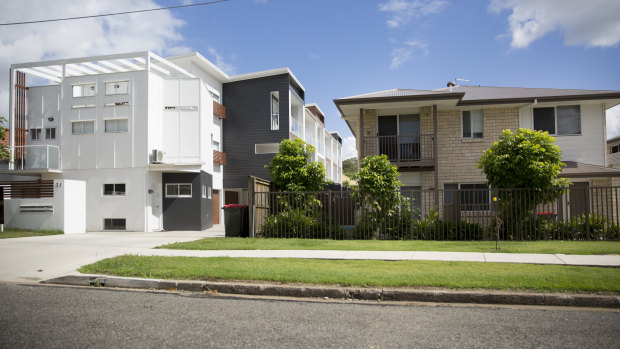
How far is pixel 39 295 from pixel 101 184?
16436 millimetres

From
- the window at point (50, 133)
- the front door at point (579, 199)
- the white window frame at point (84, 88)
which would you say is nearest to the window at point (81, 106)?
the white window frame at point (84, 88)

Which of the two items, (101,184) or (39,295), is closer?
(39,295)

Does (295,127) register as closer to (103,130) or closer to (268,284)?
(103,130)

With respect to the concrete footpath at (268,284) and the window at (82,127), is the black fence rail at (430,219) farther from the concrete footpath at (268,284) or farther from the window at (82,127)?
the window at (82,127)

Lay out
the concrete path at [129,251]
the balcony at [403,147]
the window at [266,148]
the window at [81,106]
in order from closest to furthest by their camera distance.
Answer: the concrete path at [129,251] → the balcony at [403,147] → the window at [81,106] → the window at [266,148]

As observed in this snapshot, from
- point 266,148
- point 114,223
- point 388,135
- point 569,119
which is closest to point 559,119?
point 569,119

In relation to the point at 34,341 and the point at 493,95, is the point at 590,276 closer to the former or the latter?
the point at 34,341

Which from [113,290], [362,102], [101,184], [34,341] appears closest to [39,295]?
[113,290]

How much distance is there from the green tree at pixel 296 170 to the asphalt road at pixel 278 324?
32.9ft

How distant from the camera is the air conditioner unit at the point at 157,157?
2156 centimetres

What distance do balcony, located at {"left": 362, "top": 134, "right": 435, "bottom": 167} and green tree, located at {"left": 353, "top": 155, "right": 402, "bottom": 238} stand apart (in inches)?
156

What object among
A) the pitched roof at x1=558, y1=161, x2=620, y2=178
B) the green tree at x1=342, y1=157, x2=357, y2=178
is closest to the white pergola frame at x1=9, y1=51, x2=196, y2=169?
the pitched roof at x1=558, y1=161, x2=620, y2=178

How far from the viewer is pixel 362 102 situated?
1838cm

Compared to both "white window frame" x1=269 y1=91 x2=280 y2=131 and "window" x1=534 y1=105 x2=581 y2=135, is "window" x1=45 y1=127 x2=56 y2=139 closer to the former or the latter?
"white window frame" x1=269 y1=91 x2=280 y2=131
